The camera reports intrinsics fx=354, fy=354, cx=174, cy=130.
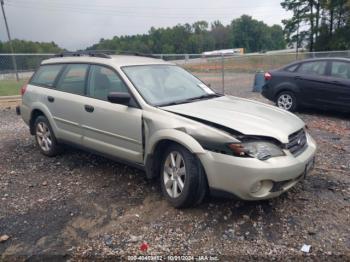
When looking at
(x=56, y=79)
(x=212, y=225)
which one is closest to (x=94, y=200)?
(x=212, y=225)

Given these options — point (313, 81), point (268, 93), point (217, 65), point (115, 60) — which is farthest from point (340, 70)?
point (217, 65)

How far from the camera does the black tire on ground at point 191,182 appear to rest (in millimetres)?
3586

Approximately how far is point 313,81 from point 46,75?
629 cm

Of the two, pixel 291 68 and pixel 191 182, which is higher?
pixel 291 68

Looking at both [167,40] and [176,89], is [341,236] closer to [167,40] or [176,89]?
[176,89]

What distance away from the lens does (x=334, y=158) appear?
5.47 metres

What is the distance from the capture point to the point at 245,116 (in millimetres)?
3850

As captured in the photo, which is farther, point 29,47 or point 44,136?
point 29,47

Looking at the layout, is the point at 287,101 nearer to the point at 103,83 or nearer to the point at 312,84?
the point at 312,84

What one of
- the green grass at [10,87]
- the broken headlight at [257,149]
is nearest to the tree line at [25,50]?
the green grass at [10,87]

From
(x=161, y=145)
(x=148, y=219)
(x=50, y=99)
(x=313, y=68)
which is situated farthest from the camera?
(x=313, y=68)

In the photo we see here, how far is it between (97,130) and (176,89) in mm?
1174

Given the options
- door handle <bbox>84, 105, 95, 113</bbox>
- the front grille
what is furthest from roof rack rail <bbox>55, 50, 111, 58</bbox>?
the front grille

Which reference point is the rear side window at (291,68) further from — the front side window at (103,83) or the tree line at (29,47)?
the tree line at (29,47)
